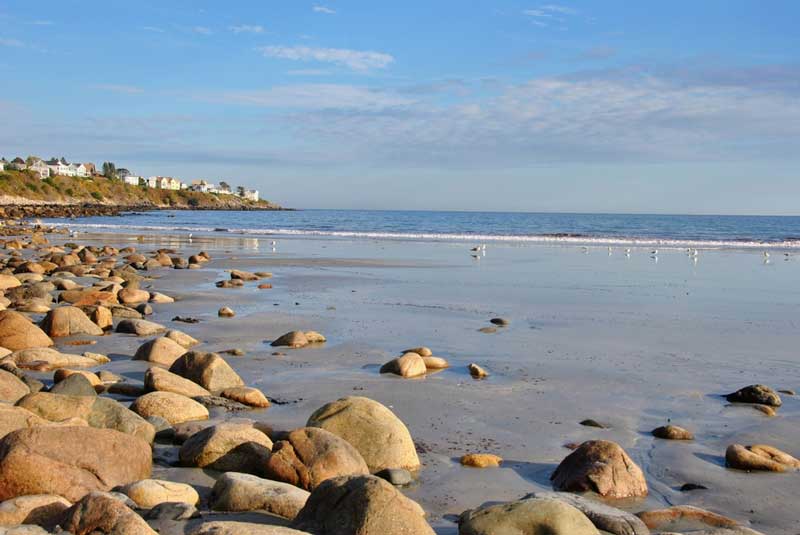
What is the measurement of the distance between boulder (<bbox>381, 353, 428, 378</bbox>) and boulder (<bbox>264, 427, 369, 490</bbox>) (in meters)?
3.46

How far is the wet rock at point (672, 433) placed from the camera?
22.5ft

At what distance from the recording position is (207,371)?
319 inches

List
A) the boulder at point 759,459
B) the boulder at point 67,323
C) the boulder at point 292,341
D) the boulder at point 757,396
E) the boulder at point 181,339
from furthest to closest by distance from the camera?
the boulder at point 67,323
the boulder at point 292,341
the boulder at point 181,339
the boulder at point 757,396
the boulder at point 759,459

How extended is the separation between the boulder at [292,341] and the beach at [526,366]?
296 millimetres

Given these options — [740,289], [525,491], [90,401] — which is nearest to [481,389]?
[525,491]

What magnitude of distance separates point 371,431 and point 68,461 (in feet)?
7.34

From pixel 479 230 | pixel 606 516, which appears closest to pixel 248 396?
pixel 606 516

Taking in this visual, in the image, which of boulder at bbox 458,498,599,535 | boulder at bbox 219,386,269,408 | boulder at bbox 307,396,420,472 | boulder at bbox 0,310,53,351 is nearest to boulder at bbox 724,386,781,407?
boulder at bbox 307,396,420,472

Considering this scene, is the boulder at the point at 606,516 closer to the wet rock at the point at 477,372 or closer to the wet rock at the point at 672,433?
the wet rock at the point at 672,433

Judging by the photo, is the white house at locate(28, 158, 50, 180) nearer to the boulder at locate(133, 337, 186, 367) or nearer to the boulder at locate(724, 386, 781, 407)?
the boulder at locate(133, 337, 186, 367)

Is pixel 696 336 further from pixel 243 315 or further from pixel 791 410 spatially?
pixel 243 315

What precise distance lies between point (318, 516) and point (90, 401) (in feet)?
9.11

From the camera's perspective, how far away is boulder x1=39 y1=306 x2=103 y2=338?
10.9 meters

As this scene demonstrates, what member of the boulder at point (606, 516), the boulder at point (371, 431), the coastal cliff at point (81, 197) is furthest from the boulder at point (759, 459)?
the coastal cliff at point (81, 197)
